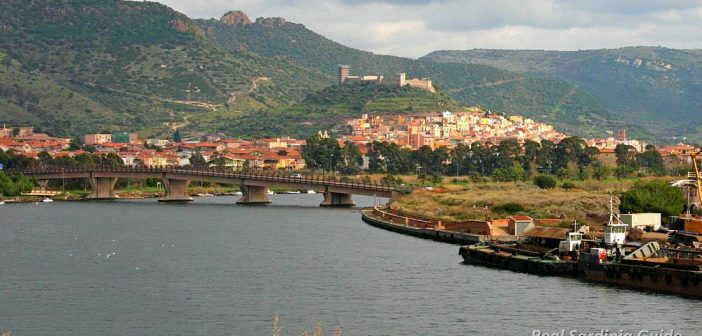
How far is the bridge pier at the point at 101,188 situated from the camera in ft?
545

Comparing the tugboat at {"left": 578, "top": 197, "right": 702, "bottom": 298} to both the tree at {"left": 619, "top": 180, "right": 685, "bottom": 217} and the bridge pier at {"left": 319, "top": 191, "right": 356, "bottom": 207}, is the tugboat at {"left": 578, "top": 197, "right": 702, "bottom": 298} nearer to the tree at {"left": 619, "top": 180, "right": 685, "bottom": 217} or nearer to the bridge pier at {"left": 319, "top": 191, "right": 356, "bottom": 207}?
the tree at {"left": 619, "top": 180, "right": 685, "bottom": 217}

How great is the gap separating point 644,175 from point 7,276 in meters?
126

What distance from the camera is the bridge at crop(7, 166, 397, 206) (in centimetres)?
14825

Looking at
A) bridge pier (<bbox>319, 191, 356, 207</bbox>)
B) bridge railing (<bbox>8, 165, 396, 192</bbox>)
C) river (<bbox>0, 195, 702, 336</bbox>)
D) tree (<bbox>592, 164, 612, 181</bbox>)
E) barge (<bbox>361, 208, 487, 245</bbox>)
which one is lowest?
river (<bbox>0, 195, 702, 336</bbox>)

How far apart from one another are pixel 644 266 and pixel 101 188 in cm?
10945

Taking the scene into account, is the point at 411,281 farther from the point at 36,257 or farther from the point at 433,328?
the point at 36,257

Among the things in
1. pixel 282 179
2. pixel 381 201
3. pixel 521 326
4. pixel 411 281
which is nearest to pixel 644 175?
pixel 381 201

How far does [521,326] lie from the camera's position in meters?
56.7

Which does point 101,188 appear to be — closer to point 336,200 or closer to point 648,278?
point 336,200

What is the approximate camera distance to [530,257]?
76812mm

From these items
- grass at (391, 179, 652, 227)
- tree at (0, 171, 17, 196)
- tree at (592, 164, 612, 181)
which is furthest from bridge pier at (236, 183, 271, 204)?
tree at (592, 164, 612, 181)

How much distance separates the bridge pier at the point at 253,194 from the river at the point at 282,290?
48.2m

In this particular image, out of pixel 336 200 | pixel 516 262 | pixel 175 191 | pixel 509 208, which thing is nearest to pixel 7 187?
pixel 175 191

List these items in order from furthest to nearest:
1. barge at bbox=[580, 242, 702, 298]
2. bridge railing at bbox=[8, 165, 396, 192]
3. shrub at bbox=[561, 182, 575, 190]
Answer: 1. bridge railing at bbox=[8, 165, 396, 192]
2. shrub at bbox=[561, 182, 575, 190]
3. barge at bbox=[580, 242, 702, 298]
